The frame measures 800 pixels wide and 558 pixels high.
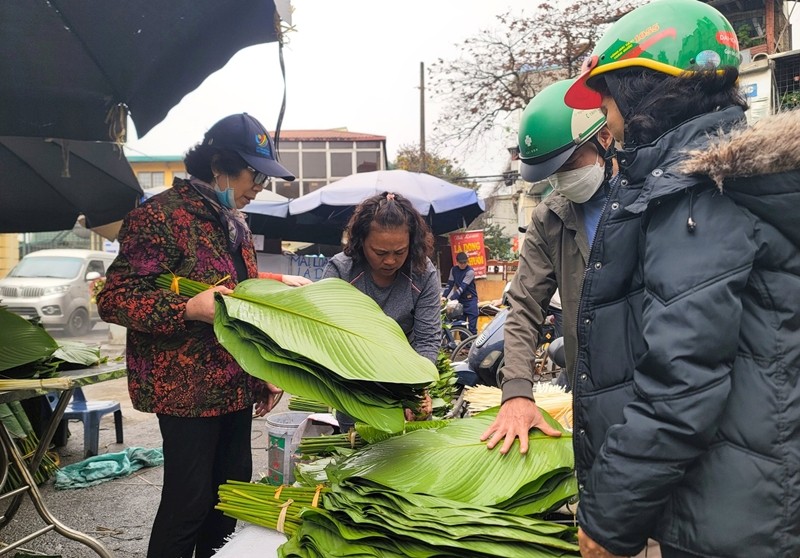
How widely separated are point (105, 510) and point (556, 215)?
12.4 ft

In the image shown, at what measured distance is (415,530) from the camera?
121cm

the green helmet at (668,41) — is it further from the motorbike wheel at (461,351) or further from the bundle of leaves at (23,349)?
the motorbike wheel at (461,351)

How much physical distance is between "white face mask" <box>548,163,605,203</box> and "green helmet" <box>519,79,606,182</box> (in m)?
0.07

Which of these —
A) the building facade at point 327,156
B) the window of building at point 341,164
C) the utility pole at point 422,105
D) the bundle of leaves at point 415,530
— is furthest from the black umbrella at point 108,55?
the window of building at point 341,164

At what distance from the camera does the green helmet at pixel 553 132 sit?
6.95 feet

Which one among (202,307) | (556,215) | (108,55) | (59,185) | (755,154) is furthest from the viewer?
(59,185)

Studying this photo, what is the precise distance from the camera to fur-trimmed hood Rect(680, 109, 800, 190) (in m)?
0.99

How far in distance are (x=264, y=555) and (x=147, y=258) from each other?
109 centimetres

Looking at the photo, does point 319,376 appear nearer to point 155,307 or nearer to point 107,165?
point 155,307

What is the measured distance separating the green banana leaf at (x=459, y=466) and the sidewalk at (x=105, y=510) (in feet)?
7.94

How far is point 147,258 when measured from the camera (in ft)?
6.49

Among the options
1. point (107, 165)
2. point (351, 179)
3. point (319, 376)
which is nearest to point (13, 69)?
point (107, 165)

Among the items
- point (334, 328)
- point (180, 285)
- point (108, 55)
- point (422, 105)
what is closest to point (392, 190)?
point (108, 55)

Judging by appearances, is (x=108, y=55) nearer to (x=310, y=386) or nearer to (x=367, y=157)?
(x=310, y=386)
